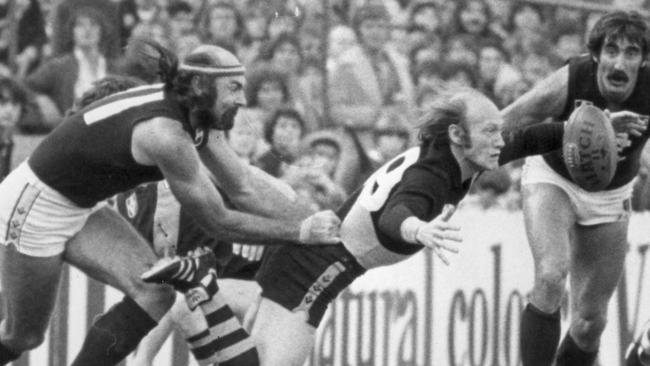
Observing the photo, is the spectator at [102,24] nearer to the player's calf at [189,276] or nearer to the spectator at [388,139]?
the spectator at [388,139]

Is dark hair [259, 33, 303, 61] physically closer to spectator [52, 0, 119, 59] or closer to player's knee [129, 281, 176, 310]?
spectator [52, 0, 119, 59]

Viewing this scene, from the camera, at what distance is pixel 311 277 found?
28.0ft

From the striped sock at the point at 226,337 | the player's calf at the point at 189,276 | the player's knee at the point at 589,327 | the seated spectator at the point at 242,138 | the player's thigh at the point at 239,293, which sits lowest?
the player's knee at the point at 589,327

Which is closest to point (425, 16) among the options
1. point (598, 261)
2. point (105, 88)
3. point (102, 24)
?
point (102, 24)

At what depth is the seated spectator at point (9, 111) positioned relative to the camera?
1081 cm

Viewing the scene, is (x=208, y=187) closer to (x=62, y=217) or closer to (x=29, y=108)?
(x=62, y=217)

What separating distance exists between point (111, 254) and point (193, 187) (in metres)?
0.64

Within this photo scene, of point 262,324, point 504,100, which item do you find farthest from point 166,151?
point 504,100

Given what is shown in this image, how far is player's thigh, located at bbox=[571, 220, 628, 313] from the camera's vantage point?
9.52 meters

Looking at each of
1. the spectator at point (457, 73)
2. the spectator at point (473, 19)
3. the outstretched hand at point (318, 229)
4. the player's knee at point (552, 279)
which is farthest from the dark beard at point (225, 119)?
the spectator at point (473, 19)

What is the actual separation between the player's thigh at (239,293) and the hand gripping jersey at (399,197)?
4.59ft

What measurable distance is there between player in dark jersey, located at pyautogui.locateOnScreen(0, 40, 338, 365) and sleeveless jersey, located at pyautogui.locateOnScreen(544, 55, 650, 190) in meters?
1.67

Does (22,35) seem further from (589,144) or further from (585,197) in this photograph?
(589,144)

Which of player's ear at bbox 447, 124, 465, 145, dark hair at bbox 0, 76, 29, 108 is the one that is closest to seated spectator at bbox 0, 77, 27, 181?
dark hair at bbox 0, 76, 29, 108
